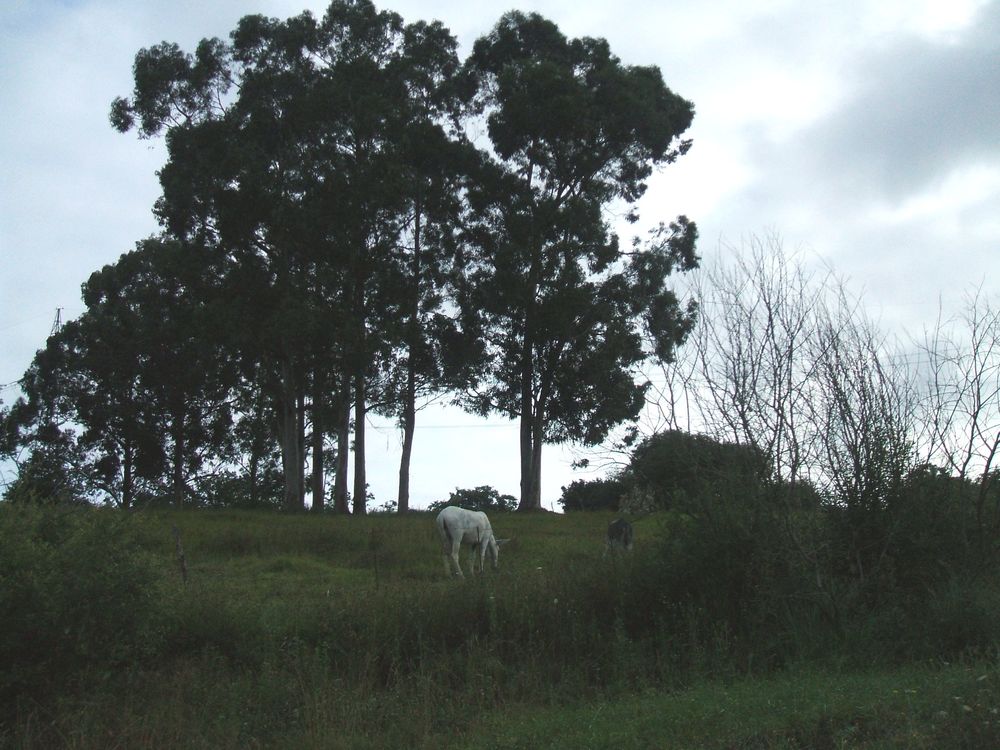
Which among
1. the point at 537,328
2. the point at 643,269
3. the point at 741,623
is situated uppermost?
the point at 643,269

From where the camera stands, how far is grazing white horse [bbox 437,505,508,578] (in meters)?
18.3

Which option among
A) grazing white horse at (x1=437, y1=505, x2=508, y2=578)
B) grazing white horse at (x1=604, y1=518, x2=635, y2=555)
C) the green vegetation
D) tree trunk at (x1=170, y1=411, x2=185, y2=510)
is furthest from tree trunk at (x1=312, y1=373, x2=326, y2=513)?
the green vegetation

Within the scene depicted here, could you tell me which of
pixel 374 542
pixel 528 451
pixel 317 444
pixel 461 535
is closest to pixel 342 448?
pixel 317 444

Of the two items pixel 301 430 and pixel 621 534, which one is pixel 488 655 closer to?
pixel 621 534

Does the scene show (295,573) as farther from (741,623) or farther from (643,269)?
(643,269)

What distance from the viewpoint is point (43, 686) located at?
11.3 meters

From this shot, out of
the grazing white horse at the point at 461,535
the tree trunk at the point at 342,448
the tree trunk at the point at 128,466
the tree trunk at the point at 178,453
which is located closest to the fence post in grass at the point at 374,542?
the grazing white horse at the point at 461,535

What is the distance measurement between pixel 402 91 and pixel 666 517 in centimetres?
2324

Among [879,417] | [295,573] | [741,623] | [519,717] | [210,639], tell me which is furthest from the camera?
[295,573]

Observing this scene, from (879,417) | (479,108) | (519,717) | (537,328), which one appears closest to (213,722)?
(519,717)

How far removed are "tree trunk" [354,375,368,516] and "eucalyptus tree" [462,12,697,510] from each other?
12.5 ft

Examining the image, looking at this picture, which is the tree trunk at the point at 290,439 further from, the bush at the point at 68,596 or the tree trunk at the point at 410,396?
the bush at the point at 68,596

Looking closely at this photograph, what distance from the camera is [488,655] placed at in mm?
13188

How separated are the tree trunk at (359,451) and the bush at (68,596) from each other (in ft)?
72.0
